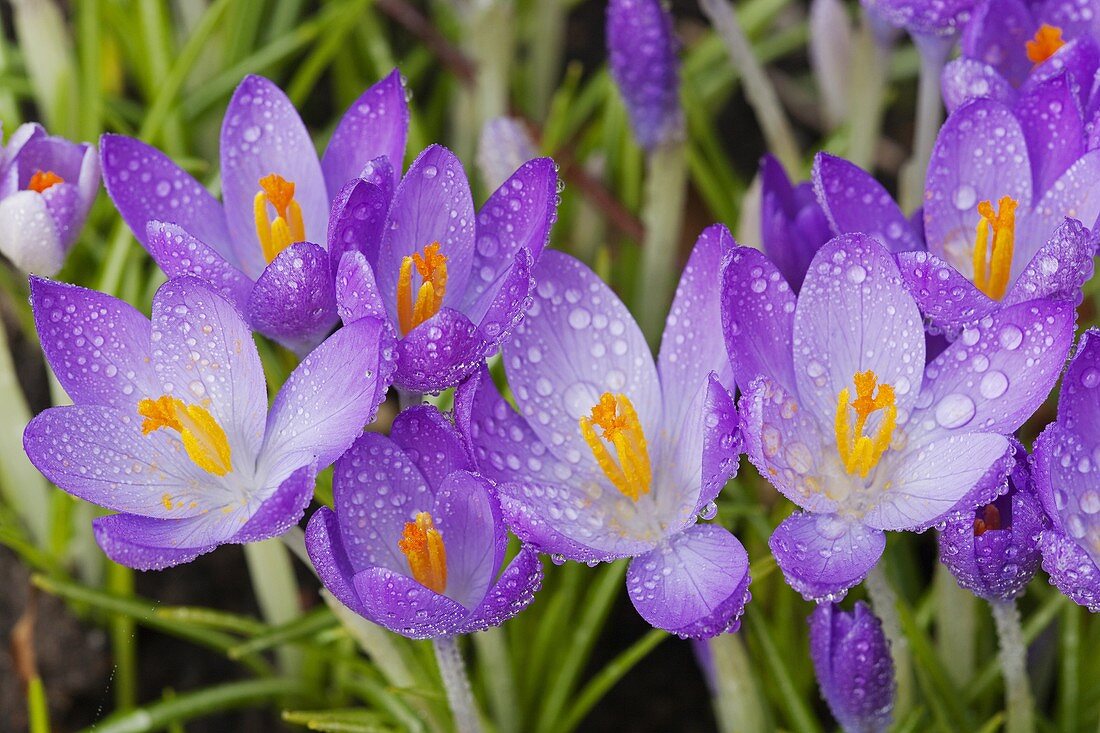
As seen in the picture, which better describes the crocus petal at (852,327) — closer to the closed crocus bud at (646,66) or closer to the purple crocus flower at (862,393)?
the purple crocus flower at (862,393)

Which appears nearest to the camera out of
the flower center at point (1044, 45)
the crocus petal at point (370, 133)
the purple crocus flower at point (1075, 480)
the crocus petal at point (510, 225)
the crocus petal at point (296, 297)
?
the purple crocus flower at point (1075, 480)

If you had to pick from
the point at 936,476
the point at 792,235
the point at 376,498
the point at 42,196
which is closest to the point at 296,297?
the point at 376,498

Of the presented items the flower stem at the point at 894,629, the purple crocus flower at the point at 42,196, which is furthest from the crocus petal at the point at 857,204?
the purple crocus flower at the point at 42,196

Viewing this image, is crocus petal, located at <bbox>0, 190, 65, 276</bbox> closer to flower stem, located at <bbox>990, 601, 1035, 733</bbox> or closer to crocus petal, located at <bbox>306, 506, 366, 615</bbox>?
crocus petal, located at <bbox>306, 506, 366, 615</bbox>

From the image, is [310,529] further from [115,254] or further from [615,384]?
[115,254]

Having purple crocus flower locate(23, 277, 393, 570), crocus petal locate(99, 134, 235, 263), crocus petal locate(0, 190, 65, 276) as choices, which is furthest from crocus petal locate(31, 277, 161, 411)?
crocus petal locate(0, 190, 65, 276)
